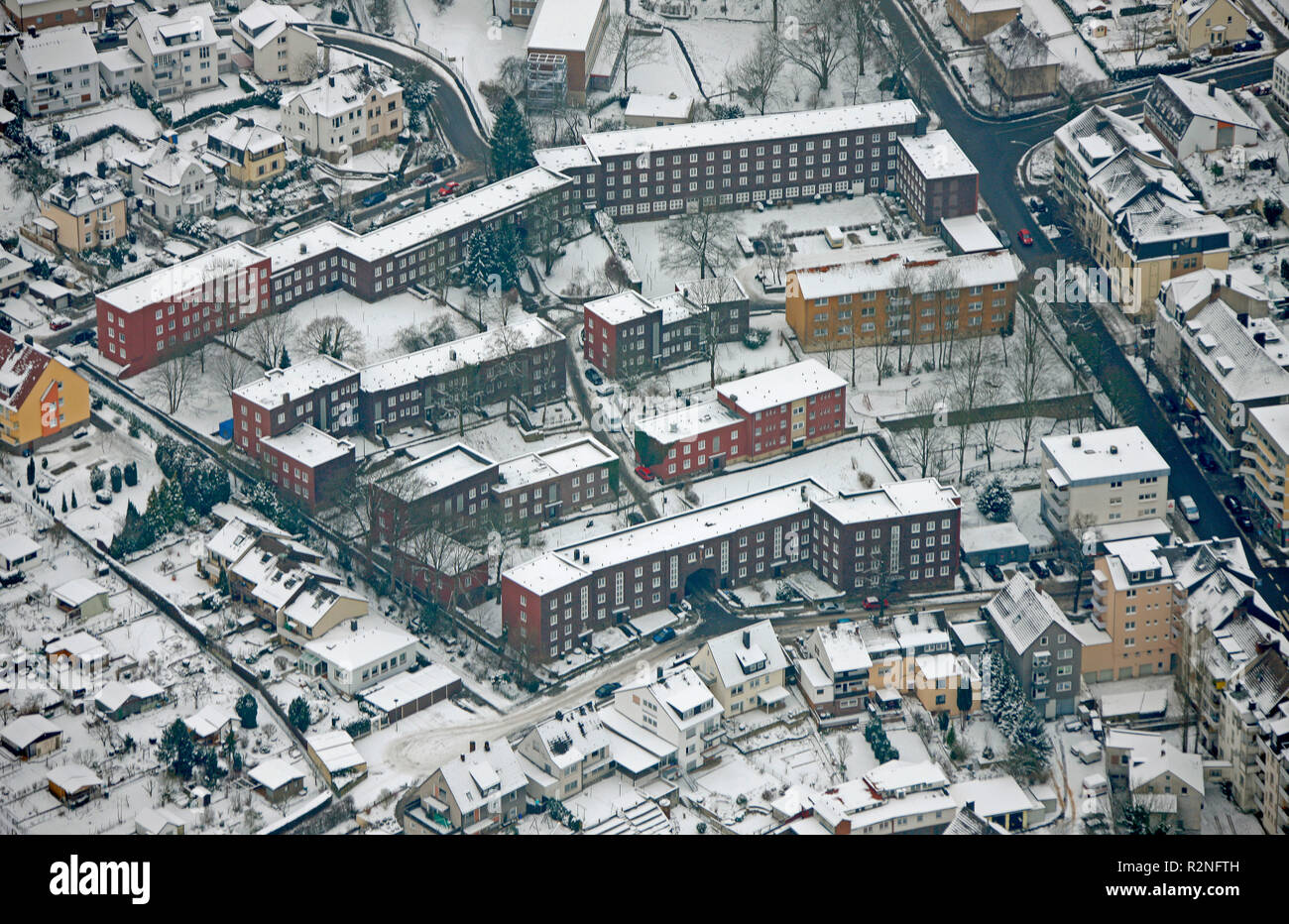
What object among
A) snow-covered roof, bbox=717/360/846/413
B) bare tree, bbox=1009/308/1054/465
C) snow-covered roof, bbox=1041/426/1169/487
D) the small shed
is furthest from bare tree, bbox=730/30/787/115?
the small shed

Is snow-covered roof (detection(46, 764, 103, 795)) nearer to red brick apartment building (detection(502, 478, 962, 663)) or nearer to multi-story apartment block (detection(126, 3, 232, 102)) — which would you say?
red brick apartment building (detection(502, 478, 962, 663))

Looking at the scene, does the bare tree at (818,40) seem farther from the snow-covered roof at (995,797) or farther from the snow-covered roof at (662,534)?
the snow-covered roof at (995,797)

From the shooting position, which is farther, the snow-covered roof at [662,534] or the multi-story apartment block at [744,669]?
the snow-covered roof at [662,534]

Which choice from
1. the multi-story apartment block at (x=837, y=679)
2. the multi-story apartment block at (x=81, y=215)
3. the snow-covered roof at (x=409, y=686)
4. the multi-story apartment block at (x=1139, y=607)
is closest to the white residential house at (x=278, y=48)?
the multi-story apartment block at (x=81, y=215)

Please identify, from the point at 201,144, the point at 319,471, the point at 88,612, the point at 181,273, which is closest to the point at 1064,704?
the point at 319,471

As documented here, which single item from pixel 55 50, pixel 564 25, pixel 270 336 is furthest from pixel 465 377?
pixel 55 50

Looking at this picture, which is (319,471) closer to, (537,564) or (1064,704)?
(537,564)

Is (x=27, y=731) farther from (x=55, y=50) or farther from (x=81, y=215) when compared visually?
(x=55, y=50)
